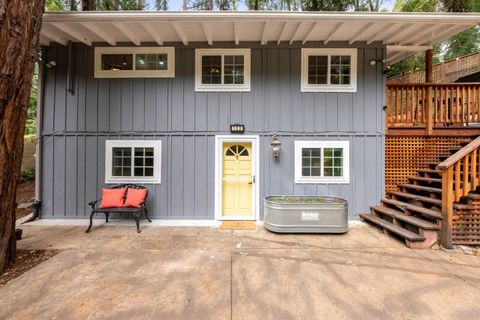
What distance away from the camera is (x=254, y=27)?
15.8 feet

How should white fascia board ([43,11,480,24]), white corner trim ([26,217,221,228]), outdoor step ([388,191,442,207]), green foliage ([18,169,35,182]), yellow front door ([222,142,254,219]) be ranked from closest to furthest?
outdoor step ([388,191,442,207])
white fascia board ([43,11,480,24])
white corner trim ([26,217,221,228])
yellow front door ([222,142,254,219])
green foliage ([18,169,35,182])

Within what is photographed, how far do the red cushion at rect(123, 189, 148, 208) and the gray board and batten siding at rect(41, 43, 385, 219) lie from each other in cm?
50

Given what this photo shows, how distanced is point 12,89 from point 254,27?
4048mm

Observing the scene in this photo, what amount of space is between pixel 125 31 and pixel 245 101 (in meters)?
2.84

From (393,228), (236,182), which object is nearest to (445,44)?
(393,228)

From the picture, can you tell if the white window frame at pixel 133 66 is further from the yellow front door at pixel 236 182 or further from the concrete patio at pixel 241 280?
the concrete patio at pixel 241 280

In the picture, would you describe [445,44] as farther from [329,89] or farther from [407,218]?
[407,218]

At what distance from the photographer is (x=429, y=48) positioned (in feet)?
18.5

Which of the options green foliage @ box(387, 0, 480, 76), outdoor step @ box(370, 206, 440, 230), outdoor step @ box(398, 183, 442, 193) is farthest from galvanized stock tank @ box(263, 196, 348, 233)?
green foliage @ box(387, 0, 480, 76)

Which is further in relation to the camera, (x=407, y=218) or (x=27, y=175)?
(x=27, y=175)

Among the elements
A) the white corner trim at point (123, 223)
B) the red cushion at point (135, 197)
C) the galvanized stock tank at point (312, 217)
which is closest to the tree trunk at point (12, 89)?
the red cushion at point (135, 197)

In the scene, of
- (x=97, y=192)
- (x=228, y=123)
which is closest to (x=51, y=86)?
(x=97, y=192)

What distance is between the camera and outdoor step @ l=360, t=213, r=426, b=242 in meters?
3.86

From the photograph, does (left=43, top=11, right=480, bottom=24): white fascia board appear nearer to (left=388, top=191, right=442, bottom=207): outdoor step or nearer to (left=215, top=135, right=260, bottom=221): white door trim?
(left=215, top=135, right=260, bottom=221): white door trim
